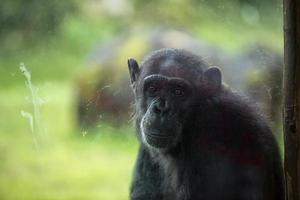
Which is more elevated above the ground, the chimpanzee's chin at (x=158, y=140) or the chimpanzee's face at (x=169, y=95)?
the chimpanzee's face at (x=169, y=95)

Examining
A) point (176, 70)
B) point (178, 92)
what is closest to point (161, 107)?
point (178, 92)

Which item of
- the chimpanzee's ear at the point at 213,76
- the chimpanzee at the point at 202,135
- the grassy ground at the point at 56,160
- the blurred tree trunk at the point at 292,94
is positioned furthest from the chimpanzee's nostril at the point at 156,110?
the grassy ground at the point at 56,160

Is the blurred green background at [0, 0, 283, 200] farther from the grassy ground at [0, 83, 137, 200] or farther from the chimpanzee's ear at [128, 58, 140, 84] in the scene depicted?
the chimpanzee's ear at [128, 58, 140, 84]

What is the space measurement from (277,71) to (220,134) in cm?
69

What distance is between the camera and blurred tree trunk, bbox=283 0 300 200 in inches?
101

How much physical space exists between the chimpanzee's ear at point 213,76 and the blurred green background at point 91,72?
1.23ft

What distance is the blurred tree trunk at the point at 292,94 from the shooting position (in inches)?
101

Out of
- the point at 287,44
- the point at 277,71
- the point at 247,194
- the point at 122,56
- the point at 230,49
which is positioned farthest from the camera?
the point at 122,56

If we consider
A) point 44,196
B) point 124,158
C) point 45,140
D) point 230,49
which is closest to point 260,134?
point 230,49

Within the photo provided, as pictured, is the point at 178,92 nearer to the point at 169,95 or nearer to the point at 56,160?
the point at 169,95

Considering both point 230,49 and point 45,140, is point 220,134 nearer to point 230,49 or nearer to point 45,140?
point 230,49

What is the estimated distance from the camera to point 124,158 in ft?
12.6

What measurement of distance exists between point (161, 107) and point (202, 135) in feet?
0.84

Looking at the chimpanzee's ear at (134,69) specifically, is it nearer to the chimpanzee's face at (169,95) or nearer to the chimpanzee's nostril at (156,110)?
the chimpanzee's face at (169,95)
